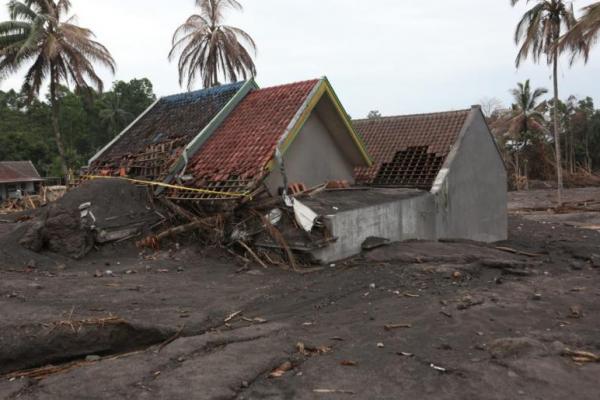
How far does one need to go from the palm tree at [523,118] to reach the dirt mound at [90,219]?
3668cm

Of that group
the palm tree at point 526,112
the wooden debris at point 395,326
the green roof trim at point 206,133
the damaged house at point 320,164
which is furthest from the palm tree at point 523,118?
the wooden debris at point 395,326

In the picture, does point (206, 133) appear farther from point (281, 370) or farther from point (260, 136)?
point (281, 370)

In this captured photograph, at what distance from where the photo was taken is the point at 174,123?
16516 millimetres

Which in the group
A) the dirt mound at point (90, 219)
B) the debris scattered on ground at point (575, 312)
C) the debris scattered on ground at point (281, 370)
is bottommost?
the debris scattered on ground at point (575, 312)

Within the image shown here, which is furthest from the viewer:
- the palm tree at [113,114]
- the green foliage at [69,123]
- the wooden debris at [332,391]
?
the palm tree at [113,114]

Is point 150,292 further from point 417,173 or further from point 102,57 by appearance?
point 102,57

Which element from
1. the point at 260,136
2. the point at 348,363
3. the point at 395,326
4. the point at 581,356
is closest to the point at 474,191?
the point at 260,136

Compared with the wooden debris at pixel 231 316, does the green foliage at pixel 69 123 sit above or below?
above

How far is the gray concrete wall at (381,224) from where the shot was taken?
1141cm

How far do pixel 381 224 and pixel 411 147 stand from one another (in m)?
6.12

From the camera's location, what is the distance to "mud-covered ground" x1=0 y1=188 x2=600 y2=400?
522 cm

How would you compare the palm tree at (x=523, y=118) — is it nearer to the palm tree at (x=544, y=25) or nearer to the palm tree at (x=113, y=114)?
the palm tree at (x=544, y=25)

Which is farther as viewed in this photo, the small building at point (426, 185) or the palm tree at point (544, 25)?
the palm tree at point (544, 25)

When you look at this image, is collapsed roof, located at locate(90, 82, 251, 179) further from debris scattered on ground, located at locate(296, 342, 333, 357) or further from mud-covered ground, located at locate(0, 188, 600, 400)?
debris scattered on ground, located at locate(296, 342, 333, 357)
